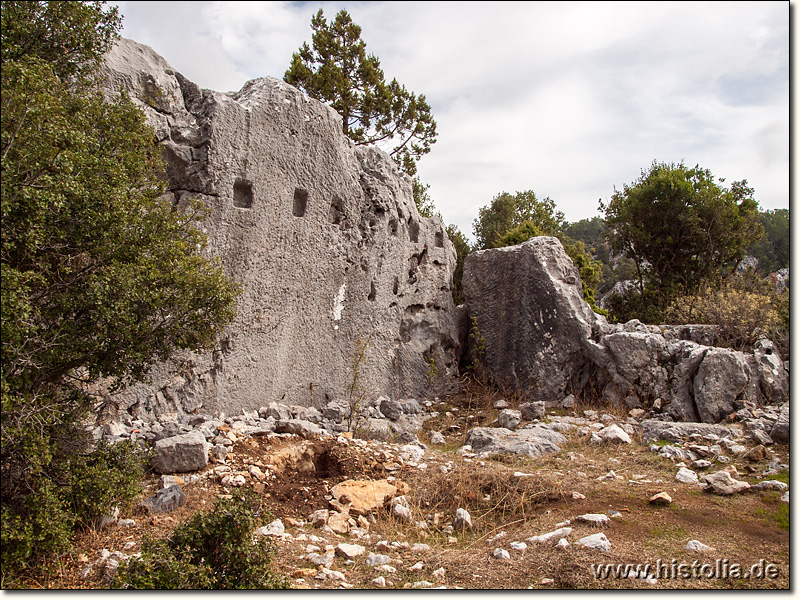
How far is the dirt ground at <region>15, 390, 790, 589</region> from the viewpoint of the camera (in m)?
4.32

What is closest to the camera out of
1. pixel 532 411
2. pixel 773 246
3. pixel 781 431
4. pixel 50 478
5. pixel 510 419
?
pixel 50 478

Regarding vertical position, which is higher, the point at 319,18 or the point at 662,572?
the point at 319,18

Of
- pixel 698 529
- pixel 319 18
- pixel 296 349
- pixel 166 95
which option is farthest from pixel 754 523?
pixel 319 18

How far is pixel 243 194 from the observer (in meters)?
8.95

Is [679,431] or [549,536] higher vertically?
[679,431]

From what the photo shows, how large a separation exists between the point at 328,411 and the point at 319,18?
43.7ft

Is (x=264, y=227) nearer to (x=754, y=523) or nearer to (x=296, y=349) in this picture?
(x=296, y=349)

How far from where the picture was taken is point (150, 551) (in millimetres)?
3742

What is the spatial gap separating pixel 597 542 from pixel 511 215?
18.1 m

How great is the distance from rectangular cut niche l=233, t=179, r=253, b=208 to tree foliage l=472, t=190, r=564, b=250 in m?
13.1

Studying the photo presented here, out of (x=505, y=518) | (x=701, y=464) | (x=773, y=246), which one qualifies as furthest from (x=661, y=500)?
(x=773, y=246)

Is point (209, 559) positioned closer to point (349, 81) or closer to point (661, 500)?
point (661, 500)

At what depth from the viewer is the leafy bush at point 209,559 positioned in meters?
3.66

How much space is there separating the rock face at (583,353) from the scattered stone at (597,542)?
559cm
